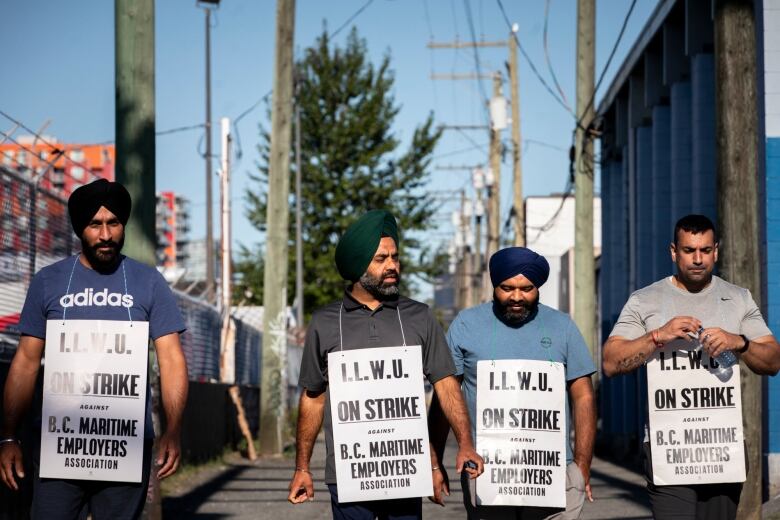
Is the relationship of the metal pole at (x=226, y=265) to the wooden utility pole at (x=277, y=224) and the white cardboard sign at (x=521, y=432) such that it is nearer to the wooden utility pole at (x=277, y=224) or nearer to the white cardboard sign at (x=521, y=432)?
the wooden utility pole at (x=277, y=224)

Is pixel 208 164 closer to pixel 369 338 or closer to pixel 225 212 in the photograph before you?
pixel 225 212

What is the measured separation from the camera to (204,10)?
147 feet

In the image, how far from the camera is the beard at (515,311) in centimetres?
693

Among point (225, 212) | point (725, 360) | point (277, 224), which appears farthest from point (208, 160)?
point (725, 360)

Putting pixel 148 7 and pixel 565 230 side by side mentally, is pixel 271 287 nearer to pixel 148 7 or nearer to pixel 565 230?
pixel 148 7

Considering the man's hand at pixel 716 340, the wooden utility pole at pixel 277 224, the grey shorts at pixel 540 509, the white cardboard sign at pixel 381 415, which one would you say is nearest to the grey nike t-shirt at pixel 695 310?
the man's hand at pixel 716 340

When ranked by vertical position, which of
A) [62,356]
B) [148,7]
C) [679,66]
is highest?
[679,66]

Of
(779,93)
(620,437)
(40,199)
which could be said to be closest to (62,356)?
(40,199)

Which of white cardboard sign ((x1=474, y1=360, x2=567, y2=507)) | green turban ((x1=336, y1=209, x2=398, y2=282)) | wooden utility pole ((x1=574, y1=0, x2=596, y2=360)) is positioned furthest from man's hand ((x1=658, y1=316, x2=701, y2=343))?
wooden utility pole ((x1=574, y1=0, x2=596, y2=360))

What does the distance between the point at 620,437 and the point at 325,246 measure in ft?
82.6

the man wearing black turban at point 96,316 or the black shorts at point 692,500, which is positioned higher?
the man wearing black turban at point 96,316

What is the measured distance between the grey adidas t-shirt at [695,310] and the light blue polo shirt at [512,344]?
0.87 ft

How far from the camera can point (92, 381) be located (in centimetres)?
638

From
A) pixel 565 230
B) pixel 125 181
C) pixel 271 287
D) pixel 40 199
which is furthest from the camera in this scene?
pixel 565 230
